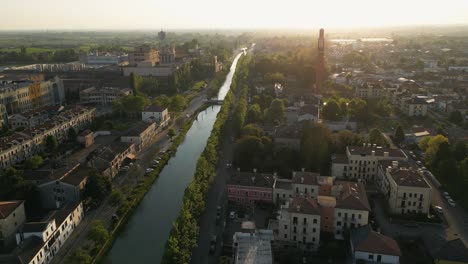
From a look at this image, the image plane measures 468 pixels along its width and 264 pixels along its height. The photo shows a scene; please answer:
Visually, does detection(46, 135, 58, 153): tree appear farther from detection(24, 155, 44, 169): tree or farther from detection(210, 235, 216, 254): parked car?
detection(210, 235, 216, 254): parked car

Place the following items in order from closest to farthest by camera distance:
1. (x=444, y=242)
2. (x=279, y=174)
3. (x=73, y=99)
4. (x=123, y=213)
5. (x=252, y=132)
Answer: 1. (x=444, y=242)
2. (x=123, y=213)
3. (x=279, y=174)
4. (x=252, y=132)
5. (x=73, y=99)

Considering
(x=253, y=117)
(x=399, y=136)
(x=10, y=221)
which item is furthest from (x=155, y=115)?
(x=399, y=136)

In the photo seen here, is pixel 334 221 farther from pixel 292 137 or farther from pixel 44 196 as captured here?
pixel 44 196

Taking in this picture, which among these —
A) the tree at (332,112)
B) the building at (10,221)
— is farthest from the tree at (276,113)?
the building at (10,221)

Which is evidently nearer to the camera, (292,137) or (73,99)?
(292,137)

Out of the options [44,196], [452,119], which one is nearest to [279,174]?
[44,196]

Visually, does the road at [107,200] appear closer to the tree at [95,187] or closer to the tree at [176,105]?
the tree at [95,187]
